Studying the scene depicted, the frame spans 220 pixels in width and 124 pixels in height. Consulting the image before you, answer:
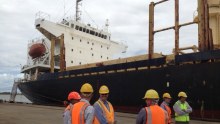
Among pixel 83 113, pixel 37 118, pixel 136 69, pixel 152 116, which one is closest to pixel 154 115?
pixel 152 116

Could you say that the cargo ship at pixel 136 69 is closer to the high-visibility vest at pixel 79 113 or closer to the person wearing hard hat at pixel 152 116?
the person wearing hard hat at pixel 152 116

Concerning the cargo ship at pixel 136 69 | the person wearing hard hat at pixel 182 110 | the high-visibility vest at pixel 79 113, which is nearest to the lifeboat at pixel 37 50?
the cargo ship at pixel 136 69

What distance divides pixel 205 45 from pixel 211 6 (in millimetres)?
4194

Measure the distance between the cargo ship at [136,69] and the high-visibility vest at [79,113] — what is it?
9671 mm

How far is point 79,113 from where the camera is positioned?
10.6 ft

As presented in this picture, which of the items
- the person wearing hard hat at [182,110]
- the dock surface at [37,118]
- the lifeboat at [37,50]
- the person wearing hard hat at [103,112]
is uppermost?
the lifeboat at [37,50]

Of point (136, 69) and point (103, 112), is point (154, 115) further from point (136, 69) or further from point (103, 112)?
point (136, 69)

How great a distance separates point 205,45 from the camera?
45.2 feet

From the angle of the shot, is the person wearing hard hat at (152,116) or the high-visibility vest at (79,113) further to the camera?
the high-visibility vest at (79,113)

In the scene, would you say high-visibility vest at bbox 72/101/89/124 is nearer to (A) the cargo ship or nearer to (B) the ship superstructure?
(A) the cargo ship

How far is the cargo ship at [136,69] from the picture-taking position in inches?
486

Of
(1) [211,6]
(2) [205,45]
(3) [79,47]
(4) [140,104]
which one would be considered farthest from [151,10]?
(3) [79,47]

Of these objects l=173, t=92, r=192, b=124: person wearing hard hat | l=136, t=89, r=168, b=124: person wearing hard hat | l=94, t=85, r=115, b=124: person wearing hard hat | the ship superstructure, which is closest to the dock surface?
l=173, t=92, r=192, b=124: person wearing hard hat

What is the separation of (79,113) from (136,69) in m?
12.8
